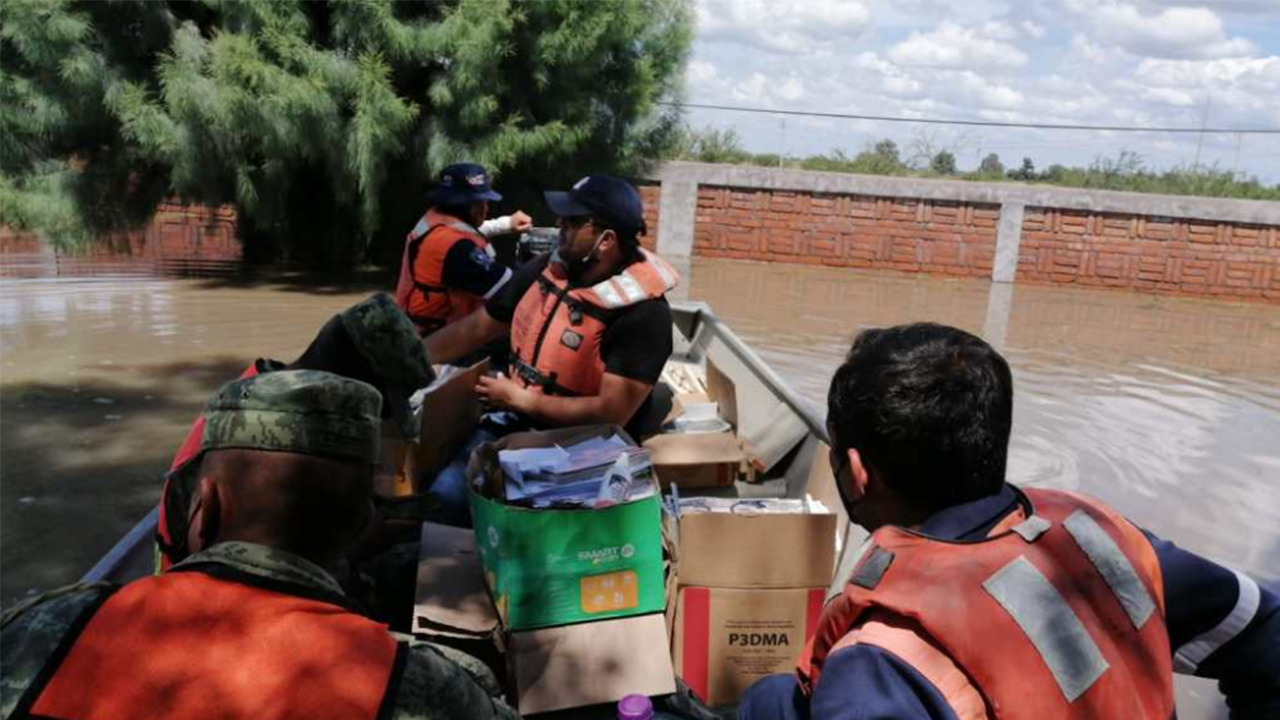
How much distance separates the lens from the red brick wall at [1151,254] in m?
14.6

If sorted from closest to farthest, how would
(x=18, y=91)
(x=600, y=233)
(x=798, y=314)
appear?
(x=600, y=233)
(x=18, y=91)
(x=798, y=314)

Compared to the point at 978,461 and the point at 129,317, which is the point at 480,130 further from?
the point at 978,461

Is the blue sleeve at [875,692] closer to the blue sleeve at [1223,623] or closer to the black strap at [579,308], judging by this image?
the blue sleeve at [1223,623]

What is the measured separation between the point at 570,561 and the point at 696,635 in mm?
439

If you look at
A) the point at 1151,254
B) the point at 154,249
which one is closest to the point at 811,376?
the point at 1151,254

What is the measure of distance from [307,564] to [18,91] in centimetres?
1217

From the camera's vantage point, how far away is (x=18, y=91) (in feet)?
36.1

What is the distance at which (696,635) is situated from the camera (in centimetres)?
261

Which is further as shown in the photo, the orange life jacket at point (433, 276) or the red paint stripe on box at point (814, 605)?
the orange life jacket at point (433, 276)

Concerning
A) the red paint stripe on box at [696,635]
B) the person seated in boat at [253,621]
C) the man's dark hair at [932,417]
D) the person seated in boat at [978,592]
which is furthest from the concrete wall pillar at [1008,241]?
the person seated in boat at [253,621]

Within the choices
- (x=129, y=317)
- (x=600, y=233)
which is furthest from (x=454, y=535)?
(x=129, y=317)

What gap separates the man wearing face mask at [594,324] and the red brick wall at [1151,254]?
13.5 meters

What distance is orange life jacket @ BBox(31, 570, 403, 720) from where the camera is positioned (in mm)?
1028

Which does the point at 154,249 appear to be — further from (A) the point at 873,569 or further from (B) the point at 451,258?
(A) the point at 873,569
